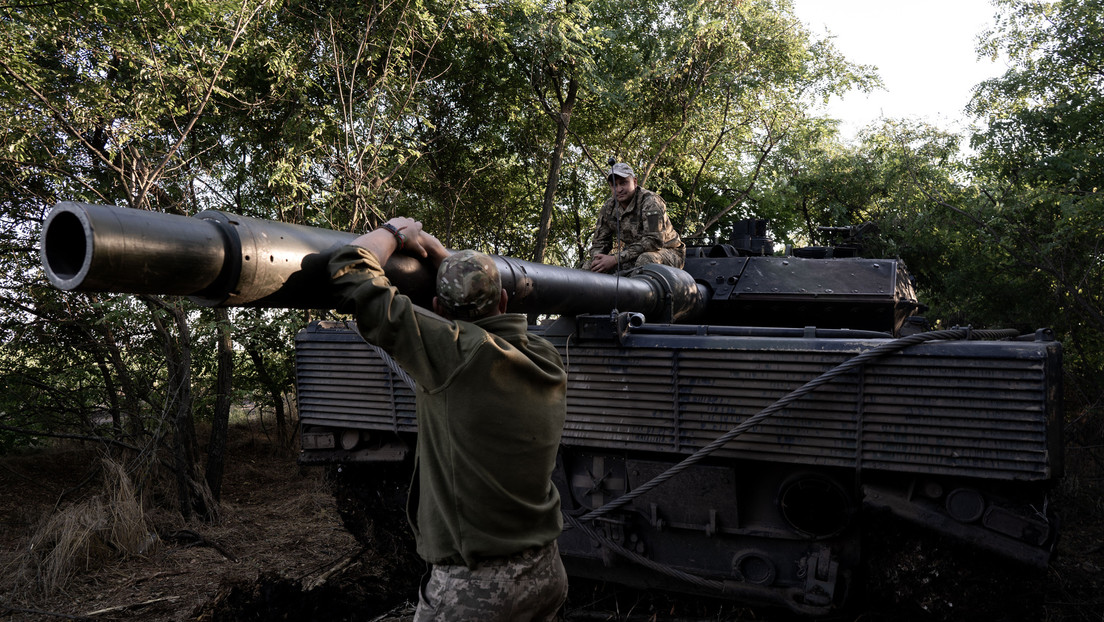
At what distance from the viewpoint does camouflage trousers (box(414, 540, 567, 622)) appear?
2.48 meters

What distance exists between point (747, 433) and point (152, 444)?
18.2ft

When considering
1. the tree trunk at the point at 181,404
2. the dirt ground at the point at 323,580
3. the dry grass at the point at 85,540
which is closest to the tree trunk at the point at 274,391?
the tree trunk at the point at 181,404

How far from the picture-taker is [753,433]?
396 centimetres

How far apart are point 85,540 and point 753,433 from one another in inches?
185

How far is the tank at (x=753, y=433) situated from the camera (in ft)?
11.6

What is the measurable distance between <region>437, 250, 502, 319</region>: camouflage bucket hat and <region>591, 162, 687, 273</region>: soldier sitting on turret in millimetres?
3105

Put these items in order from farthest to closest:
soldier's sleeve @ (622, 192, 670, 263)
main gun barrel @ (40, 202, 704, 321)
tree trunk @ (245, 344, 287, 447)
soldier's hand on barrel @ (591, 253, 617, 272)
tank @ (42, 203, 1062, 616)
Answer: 1. tree trunk @ (245, 344, 287, 447)
2. soldier's sleeve @ (622, 192, 670, 263)
3. soldier's hand on barrel @ (591, 253, 617, 272)
4. tank @ (42, 203, 1062, 616)
5. main gun barrel @ (40, 202, 704, 321)

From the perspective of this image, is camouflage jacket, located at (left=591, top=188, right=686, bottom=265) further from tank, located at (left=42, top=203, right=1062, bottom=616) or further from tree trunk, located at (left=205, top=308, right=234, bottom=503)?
tree trunk, located at (left=205, top=308, right=234, bottom=503)

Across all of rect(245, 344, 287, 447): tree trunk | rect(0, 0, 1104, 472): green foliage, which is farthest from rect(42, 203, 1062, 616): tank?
rect(245, 344, 287, 447): tree trunk

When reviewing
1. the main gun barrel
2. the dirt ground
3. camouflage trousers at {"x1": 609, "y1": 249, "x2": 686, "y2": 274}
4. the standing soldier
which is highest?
camouflage trousers at {"x1": 609, "y1": 249, "x2": 686, "y2": 274}

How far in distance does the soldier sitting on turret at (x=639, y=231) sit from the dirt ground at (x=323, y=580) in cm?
222

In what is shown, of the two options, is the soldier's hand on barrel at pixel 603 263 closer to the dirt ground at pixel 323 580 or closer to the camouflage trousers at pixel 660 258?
the camouflage trousers at pixel 660 258

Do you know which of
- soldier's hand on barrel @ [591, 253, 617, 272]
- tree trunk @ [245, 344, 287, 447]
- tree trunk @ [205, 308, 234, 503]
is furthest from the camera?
tree trunk @ [245, 344, 287, 447]

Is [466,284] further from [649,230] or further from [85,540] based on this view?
[85,540]
